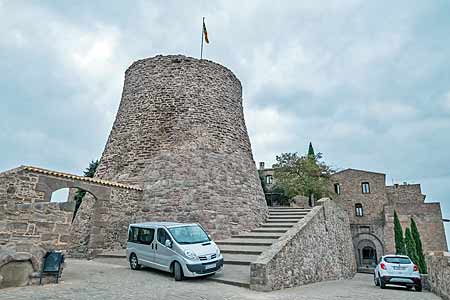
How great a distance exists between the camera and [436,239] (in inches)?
1003

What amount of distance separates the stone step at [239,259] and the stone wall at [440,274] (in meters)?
4.64

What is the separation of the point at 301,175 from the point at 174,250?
16.8 meters

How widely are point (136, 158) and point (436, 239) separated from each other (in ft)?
81.4

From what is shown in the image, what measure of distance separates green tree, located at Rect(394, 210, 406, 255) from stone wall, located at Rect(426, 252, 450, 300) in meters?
15.5

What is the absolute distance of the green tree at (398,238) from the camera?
2312cm

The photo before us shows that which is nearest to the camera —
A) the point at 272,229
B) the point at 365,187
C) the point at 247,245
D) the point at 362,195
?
the point at 247,245

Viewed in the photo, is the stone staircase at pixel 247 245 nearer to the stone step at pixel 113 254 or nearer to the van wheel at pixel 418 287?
the stone step at pixel 113 254

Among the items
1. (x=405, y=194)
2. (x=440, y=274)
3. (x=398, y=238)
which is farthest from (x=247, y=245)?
(x=405, y=194)

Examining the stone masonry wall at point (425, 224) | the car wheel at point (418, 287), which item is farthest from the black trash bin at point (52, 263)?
the stone masonry wall at point (425, 224)

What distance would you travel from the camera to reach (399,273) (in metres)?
9.48

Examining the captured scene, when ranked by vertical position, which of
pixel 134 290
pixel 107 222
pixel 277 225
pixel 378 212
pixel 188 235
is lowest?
pixel 134 290

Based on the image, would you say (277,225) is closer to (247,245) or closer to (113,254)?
(247,245)

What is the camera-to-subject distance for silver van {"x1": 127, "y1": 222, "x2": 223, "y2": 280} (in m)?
7.84

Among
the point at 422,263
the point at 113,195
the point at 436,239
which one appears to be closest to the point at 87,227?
the point at 113,195
